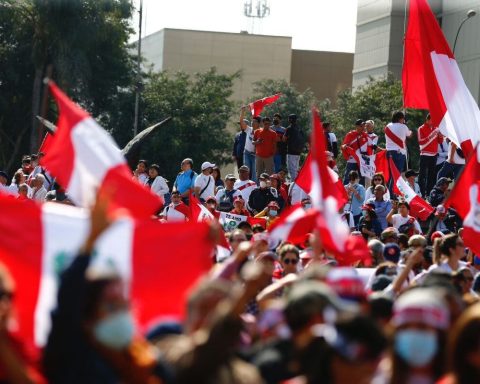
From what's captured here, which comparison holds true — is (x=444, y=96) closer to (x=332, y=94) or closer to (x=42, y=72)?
(x=42, y=72)

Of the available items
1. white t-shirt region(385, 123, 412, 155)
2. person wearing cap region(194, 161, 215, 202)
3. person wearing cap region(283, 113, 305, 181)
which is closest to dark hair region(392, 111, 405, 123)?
white t-shirt region(385, 123, 412, 155)

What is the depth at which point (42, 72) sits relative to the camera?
5238 cm

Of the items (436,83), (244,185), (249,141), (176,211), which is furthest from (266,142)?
(436,83)

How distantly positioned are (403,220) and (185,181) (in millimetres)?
5059

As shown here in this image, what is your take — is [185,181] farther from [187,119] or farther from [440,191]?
[187,119]

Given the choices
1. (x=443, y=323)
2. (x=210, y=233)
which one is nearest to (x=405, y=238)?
(x=210, y=233)

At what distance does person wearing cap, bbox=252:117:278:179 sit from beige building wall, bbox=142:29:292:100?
74.7m

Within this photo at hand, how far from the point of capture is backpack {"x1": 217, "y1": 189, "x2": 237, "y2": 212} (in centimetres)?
2033

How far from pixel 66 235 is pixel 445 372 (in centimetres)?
220

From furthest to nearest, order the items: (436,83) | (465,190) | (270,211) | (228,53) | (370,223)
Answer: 1. (228,53)
2. (270,211)
3. (370,223)
4. (436,83)
5. (465,190)

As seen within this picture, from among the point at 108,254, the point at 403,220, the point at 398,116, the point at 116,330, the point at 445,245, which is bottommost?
the point at 403,220

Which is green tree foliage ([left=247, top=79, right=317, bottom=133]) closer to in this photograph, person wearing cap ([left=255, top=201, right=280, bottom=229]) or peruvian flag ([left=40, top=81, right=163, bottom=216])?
person wearing cap ([left=255, top=201, right=280, bottom=229])

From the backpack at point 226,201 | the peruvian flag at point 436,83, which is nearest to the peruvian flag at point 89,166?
the peruvian flag at point 436,83

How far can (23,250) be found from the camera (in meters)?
6.98
